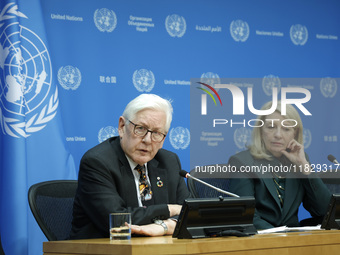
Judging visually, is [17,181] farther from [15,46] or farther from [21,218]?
[15,46]

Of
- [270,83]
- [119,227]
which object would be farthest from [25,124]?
[270,83]

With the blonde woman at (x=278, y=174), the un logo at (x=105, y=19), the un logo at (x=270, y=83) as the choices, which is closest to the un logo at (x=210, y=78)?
the un logo at (x=270, y=83)

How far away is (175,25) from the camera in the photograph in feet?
15.8

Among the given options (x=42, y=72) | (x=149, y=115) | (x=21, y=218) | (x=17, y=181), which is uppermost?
(x=42, y=72)

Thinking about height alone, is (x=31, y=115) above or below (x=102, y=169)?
above

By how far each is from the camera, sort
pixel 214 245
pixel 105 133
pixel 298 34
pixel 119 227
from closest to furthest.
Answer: pixel 214 245 → pixel 119 227 → pixel 105 133 → pixel 298 34

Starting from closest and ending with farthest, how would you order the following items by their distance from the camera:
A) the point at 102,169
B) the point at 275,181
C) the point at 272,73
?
the point at 102,169 < the point at 275,181 < the point at 272,73

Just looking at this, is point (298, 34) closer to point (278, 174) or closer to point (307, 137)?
point (307, 137)

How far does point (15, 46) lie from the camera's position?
3697mm

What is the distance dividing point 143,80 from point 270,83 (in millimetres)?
1350

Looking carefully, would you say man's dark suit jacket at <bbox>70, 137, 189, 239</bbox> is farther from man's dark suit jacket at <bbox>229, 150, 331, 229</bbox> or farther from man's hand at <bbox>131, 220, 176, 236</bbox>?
man's dark suit jacket at <bbox>229, 150, 331, 229</bbox>

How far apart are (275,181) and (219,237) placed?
1.48 metres

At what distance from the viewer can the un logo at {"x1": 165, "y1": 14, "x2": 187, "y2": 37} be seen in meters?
4.78

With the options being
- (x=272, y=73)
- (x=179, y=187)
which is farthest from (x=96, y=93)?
(x=272, y=73)
